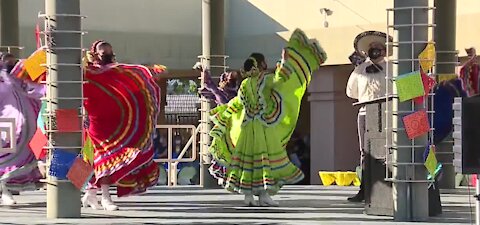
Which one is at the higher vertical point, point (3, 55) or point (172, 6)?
point (172, 6)

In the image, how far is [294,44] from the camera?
11.6m

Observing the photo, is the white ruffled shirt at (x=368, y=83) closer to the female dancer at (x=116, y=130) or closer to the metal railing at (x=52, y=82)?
the female dancer at (x=116, y=130)

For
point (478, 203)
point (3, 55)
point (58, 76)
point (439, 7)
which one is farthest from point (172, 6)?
point (478, 203)

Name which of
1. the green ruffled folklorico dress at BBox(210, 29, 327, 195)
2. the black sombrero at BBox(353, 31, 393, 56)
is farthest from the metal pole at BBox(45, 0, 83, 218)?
the black sombrero at BBox(353, 31, 393, 56)

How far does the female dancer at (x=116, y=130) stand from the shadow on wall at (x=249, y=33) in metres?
9.60

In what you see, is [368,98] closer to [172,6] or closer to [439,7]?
[439,7]

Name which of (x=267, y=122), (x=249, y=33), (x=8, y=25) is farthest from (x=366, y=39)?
(x=249, y=33)

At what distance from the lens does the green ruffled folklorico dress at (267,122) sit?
11602 mm

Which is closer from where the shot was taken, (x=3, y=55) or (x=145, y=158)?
(x=145, y=158)

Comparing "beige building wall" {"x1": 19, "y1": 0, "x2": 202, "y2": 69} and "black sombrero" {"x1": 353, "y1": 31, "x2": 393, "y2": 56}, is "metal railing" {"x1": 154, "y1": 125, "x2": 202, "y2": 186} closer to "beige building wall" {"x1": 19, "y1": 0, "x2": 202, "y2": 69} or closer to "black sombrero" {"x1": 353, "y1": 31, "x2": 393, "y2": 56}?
"beige building wall" {"x1": 19, "y1": 0, "x2": 202, "y2": 69}

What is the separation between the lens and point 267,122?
38.4 ft

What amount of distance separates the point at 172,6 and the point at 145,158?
11124mm

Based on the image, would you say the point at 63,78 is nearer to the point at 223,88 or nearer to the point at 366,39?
the point at 366,39

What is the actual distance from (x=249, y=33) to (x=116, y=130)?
35.3ft
